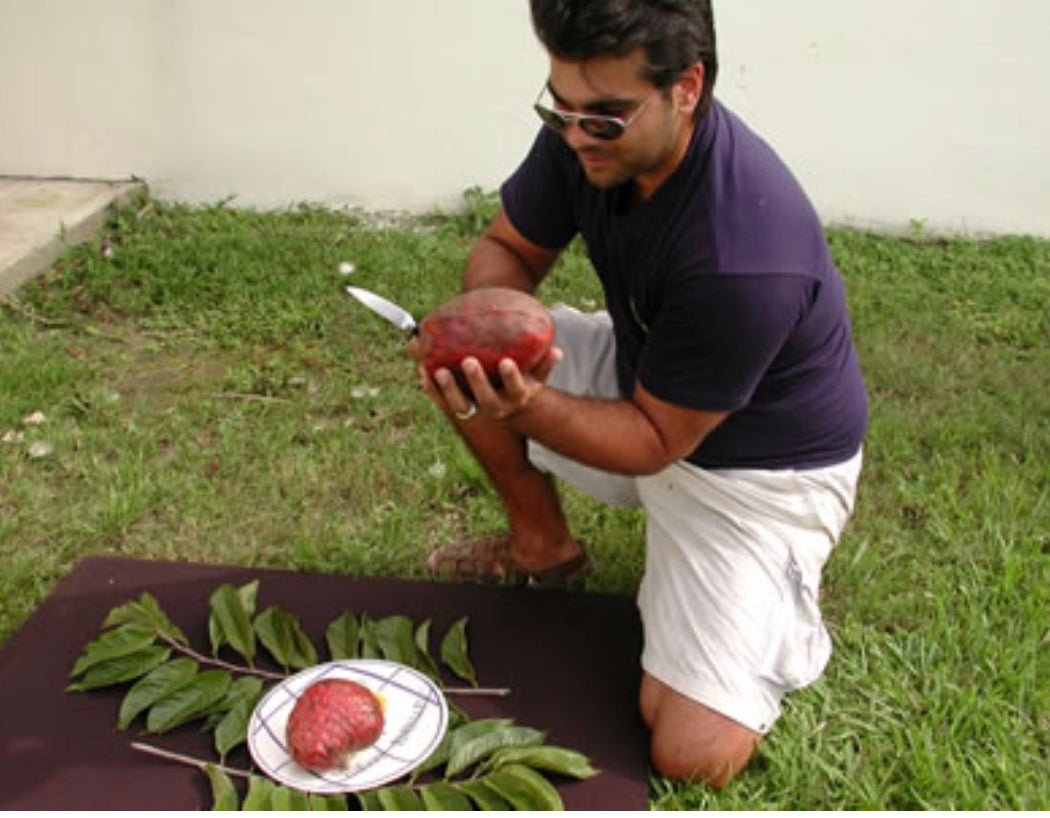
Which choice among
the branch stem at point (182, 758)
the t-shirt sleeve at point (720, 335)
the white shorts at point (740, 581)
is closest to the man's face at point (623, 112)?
the t-shirt sleeve at point (720, 335)

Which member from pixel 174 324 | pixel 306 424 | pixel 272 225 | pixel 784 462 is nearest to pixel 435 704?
pixel 784 462

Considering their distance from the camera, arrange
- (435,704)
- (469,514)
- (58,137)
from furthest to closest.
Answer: (58,137) → (469,514) → (435,704)

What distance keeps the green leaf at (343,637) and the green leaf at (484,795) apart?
519 millimetres

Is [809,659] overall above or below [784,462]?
below

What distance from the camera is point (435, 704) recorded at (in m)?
2.51

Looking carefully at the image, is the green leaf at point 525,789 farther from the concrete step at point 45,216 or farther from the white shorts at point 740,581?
the concrete step at point 45,216

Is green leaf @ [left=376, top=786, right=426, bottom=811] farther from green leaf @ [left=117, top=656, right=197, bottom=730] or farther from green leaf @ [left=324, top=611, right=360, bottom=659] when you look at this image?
green leaf @ [left=117, top=656, right=197, bottom=730]

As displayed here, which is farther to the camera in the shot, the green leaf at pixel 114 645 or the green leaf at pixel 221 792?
the green leaf at pixel 114 645

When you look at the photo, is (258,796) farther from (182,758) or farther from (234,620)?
(234,620)

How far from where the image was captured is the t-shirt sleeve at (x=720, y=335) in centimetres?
218

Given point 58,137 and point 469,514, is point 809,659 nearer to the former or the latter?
point 469,514

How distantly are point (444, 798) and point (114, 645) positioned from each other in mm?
938

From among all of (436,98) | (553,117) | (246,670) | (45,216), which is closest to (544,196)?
(553,117)

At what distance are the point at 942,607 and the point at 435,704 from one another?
56.7 inches
